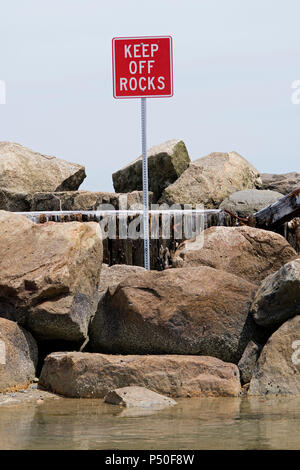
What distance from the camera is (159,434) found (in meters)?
6.36

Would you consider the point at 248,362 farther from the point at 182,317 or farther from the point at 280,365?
the point at 182,317

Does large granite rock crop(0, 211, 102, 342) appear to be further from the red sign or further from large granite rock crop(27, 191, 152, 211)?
large granite rock crop(27, 191, 152, 211)

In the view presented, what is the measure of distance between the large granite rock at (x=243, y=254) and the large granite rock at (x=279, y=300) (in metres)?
1.50

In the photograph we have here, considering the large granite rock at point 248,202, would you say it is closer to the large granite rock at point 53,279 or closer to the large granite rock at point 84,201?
the large granite rock at point 84,201

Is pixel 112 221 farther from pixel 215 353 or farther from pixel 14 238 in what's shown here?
pixel 215 353

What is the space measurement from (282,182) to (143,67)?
9042mm

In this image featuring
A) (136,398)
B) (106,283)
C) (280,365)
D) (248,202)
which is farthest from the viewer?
(248,202)

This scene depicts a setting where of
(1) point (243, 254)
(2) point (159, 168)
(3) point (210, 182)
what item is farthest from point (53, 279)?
(2) point (159, 168)

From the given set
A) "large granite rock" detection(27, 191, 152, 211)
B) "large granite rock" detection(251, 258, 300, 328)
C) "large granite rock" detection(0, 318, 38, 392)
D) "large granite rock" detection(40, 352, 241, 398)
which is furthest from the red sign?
"large granite rock" detection(40, 352, 241, 398)

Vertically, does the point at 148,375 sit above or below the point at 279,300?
below

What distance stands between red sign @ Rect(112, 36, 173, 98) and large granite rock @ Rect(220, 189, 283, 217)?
10.8ft

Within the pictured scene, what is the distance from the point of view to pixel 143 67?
41.0 ft

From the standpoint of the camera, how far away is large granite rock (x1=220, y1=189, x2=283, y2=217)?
15.0 metres

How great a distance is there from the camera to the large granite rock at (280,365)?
835 cm
